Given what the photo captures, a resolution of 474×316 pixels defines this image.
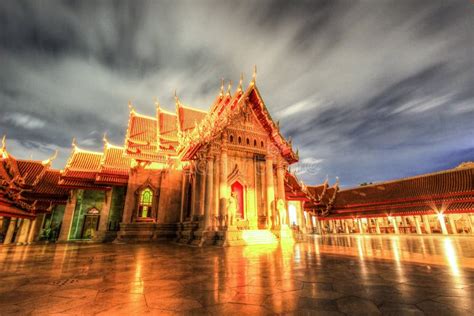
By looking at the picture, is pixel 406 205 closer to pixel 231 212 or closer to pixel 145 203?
pixel 231 212

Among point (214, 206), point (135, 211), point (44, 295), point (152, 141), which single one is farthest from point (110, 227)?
point (44, 295)

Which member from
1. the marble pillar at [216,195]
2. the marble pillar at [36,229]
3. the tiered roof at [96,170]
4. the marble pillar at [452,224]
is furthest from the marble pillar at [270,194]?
the marble pillar at [36,229]

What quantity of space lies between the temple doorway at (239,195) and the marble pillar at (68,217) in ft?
53.6

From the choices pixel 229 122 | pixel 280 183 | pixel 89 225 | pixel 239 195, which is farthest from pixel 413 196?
pixel 89 225

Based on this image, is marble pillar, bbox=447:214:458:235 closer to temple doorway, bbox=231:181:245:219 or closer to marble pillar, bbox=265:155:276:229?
marble pillar, bbox=265:155:276:229

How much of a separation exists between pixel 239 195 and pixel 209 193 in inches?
91.5

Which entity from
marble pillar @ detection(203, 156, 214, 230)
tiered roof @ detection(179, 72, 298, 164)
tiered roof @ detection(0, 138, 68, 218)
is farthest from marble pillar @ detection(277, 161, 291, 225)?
tiered roof @ detection(0, 138, 68, 218)

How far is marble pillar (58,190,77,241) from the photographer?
1917 centimetres

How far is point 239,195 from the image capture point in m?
13.6

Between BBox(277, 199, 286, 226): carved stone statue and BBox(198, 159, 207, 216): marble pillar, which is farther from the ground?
BBox(198, 159, 207, 216): marble pillar

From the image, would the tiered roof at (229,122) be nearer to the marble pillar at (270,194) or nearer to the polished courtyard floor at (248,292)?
the marble pillar at (270,194)

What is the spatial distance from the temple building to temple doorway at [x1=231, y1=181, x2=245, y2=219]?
0.20ft

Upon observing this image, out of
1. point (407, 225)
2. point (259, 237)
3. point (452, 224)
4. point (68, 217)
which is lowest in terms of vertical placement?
point (259, 237)

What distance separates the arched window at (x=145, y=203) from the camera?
17302 mm
